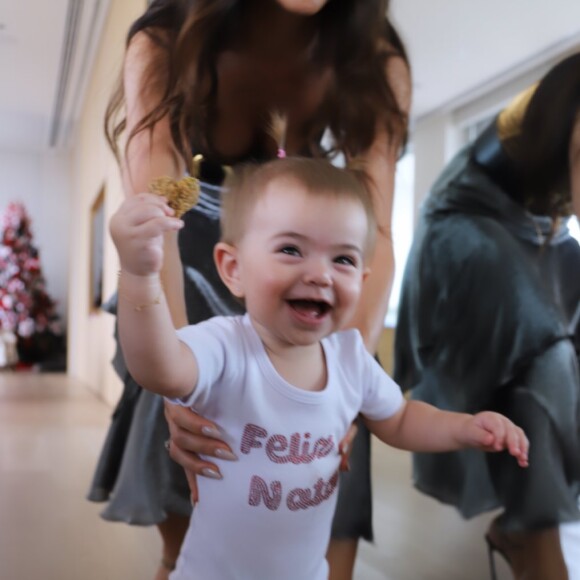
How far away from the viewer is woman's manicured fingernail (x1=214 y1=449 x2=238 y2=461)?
0.65 m

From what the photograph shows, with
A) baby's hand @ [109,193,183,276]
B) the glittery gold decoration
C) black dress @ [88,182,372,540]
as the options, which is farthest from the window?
baby's hand @ [109,193,183,276]

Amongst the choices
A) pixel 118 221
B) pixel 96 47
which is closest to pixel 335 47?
pixel 96 47

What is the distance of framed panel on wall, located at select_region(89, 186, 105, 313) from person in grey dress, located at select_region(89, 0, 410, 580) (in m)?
0.21

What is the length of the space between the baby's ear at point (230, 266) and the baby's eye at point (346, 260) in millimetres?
98

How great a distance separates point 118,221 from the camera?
1.68 ft

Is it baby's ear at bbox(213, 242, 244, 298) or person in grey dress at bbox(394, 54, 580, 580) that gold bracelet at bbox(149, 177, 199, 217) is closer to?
baby's ear at bbox(213, 242, 244, 298)

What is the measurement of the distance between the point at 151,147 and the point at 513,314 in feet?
1.97

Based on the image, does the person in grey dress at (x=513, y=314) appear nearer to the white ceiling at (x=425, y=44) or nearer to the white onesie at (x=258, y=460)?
the white ceiling at (x=425, y=44)

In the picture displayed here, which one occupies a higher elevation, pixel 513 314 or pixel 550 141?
pixel 550 141

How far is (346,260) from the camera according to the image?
671 millimetres

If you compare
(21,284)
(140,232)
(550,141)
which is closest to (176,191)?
(140,232)

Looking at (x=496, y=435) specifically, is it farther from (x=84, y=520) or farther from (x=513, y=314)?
(x=84, y=520)

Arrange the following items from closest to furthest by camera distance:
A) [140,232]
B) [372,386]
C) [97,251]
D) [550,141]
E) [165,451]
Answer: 1. [140,232]
2. [372,386]
3. [165,451]
4. [550,141]
5. [97,251]

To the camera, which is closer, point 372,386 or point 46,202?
point 372,386
